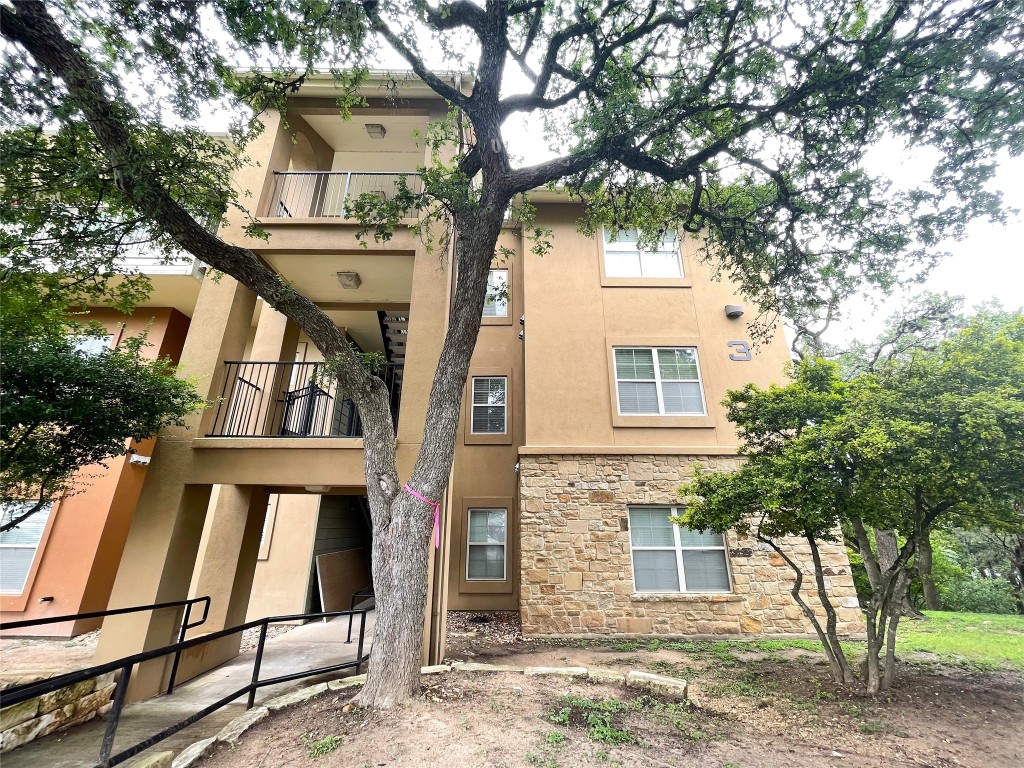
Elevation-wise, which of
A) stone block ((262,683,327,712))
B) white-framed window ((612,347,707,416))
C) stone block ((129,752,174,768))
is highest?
white-framed window ((612,347,707,416))

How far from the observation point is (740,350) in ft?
30.5

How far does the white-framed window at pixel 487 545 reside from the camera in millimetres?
9836

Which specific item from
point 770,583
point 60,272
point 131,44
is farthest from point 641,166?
point 770,583

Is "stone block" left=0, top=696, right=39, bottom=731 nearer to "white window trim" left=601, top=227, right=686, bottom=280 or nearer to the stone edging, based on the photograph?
the stone edging

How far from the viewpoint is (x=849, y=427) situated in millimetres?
4652

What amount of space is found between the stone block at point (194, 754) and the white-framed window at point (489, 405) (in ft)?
25.6

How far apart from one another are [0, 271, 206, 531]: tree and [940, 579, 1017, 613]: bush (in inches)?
757

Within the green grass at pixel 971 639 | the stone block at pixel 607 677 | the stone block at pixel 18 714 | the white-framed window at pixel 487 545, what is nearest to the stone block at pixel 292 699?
the stone block at pixel 18 714

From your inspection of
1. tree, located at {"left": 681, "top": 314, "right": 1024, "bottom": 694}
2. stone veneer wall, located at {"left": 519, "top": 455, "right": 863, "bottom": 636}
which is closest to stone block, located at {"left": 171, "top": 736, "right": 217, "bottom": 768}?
tree, located at {"left": 681, "top": 314, "right": 1024, "bottom": 694}

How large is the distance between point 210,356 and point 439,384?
338 centimetres

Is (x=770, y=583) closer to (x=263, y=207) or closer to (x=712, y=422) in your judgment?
(x=712, y=422)

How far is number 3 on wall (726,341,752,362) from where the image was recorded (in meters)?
9.24

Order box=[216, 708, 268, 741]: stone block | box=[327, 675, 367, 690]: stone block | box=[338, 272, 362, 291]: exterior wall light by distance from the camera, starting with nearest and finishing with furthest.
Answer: box=[216, 708, 268, 741]: stone block → box=[327, 675, 367, 690]: stone block → box=[338, 272, 362, 291]: exterior wall light

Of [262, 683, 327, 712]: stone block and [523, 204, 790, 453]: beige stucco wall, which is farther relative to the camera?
[523, 204, 790, 453]: beige stucco wall
